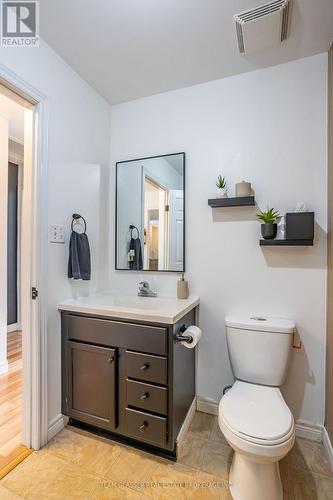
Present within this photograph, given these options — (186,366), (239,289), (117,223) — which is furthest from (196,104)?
(186,366)

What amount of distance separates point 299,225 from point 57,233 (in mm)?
1556

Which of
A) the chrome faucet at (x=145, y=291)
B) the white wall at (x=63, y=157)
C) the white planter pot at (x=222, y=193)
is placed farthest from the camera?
the chrome faucet at (x=145, y=291)

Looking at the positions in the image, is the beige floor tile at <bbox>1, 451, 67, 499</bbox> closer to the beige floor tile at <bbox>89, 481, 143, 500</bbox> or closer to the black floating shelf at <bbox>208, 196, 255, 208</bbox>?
the beige floor tile at <bbox>89, 481, 143, 500</bbox>

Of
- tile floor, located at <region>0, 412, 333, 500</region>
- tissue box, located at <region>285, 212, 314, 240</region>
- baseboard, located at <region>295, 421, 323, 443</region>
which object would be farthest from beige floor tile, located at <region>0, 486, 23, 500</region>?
tissue box, located at <region>285, 212, 314, 240</region>

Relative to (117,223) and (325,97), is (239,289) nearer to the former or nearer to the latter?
(117,223)

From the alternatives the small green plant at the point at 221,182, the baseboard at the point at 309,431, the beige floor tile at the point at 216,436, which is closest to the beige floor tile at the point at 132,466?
the beige floor tile at the point at 216,436

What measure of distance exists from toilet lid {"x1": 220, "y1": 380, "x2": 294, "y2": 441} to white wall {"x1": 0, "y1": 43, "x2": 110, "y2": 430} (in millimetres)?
1125

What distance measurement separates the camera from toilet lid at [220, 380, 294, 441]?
109cm

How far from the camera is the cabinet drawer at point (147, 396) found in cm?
137

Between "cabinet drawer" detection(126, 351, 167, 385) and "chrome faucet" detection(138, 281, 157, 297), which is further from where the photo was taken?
"chrome faucet" detection(138, 281, 157, 297)

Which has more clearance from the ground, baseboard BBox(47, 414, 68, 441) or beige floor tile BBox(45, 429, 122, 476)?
baseboard BBox(47, 414, 68, 441)

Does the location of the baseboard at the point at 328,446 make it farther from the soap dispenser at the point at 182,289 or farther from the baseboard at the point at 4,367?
the baseboard at the point at 4,367

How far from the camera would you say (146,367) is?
139 cm

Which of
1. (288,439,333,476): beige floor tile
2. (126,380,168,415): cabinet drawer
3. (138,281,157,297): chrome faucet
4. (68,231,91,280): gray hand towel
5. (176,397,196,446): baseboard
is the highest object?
(68,231,91,280): gray hand towel
